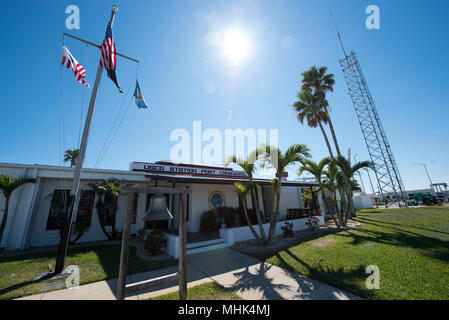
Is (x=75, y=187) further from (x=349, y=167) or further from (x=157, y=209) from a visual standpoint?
(x=349, y=167)

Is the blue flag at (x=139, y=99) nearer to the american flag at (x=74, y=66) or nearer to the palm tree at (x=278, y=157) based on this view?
the american flag at (x=74, y=66)

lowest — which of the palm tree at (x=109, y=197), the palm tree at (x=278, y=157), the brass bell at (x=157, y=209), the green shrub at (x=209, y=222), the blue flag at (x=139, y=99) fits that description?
the green shrub at (x=209, y=222)

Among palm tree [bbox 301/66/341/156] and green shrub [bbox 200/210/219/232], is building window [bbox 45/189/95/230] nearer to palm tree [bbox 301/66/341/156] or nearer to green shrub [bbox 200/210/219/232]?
green shrub [bbox 200/210/219/232]

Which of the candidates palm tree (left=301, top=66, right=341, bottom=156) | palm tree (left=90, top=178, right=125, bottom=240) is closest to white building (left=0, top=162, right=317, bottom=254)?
Answer: palm tree (left=90, top=178, right=125, bottom=240)

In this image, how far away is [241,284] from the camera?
427 cm

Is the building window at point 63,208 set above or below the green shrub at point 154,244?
above

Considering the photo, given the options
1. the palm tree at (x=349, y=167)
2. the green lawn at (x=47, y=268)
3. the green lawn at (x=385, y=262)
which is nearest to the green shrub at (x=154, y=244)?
the green lawn at (x=47, y=268)

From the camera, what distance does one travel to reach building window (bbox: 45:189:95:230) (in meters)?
8.17

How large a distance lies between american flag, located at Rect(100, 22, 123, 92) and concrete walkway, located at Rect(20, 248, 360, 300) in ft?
20.6

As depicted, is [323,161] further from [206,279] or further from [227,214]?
[206,279]

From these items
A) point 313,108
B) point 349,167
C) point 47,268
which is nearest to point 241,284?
point 47,268

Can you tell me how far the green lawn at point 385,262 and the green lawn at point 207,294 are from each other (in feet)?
7.46

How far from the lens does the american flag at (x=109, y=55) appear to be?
19.6ft
